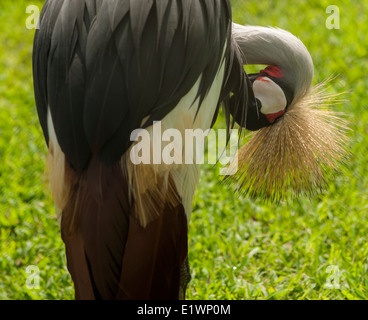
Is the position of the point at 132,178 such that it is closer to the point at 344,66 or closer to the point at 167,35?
the point at 167,35

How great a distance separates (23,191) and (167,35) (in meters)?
1.84

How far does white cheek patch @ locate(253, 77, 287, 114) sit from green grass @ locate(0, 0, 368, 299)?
12.4 inches

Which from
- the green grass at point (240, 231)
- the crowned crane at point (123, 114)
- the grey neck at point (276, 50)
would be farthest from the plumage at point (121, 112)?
the green grass at point (240, 231)

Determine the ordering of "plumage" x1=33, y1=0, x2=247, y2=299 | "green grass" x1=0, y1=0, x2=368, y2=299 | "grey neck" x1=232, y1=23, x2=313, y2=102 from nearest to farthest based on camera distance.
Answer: "plumage" x1=33, y1=0, x2=247, y2=299 → "grey neck" x1=232, y1=23, x2=313, y2=102 → "green grass" x1=0, y1=0, x2=368, y2=299

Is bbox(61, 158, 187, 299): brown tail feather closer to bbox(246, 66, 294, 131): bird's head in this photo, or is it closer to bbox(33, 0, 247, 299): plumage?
bbox(33, 0, 247, 299): plumage

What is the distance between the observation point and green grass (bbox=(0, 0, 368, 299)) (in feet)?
7.92

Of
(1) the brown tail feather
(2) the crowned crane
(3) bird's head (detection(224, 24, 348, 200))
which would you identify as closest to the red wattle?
(3) bird's head (detection(224, 24, 348, 200))

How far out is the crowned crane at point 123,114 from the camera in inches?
56.6

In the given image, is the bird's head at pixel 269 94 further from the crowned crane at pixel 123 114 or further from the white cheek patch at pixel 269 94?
the crowned crane at pixel 123 114

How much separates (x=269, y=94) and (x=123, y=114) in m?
0.57

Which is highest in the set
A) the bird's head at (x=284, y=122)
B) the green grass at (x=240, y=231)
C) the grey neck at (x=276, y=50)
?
the grey neck at (x=276, y=50)

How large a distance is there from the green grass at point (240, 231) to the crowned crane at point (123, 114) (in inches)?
22.0

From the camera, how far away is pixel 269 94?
1.83m

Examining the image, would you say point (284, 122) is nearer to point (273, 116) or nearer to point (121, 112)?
point (273, 116)
